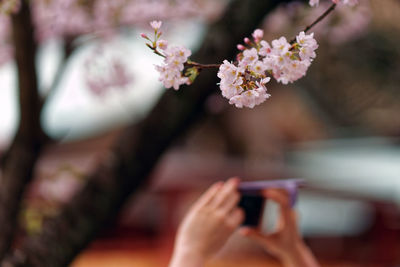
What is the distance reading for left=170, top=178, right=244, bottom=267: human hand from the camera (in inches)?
51.3

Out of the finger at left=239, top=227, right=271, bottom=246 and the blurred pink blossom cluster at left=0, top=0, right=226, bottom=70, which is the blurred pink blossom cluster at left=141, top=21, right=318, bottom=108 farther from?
the blurred pink blossom cluster at left=0, top=0, right=226, bottom=70

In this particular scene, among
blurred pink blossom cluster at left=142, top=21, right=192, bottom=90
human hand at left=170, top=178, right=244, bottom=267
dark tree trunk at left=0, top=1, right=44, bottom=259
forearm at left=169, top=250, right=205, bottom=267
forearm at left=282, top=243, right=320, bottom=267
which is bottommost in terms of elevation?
forearm at left=169, top=250, right=205, bottom=267

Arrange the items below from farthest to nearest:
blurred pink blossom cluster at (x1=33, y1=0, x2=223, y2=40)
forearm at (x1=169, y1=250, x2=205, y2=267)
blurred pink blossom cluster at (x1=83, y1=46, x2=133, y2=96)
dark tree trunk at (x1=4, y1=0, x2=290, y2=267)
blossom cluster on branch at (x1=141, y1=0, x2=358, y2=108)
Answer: blurred pink blossom cluster at (x1=83, y1=46, x2=133, y2=96) → blurred pink blossom cluster at (x1=33, y1=0, x2=223, y2=40) → dark tree trunk at (x1=4, y1=0, x2=290, y2=267) → forearm at (x1=169, y1=250, x2=205, y2=267) → blossom cluster on branch at (x1=141, y1=0, x2=358, y2=108)

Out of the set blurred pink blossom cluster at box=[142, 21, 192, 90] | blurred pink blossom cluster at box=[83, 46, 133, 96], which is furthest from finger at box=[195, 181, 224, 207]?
blurred pink blossom cluster at box=[83, 46, 133, 96]

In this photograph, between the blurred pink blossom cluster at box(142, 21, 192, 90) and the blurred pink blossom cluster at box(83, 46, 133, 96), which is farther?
the blurred pink blossom cluster at box(83, 46, 133, 96)

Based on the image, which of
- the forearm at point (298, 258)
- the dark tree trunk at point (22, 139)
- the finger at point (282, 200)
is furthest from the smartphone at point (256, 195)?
the dark tree trunk at point (22, 139)

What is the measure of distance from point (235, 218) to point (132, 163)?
673 millimetres

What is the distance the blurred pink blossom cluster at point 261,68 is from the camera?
3.07ft

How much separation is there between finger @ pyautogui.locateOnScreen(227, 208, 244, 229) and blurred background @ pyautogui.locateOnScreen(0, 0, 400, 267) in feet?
0.67

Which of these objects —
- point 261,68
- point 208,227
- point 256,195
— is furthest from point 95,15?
point 261,68

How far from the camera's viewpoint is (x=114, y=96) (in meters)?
3.75

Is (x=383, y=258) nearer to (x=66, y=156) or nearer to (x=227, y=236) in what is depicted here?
(x=66, y=156)

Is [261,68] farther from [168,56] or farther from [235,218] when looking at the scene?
[235,218]

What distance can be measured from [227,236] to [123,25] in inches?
95.4
